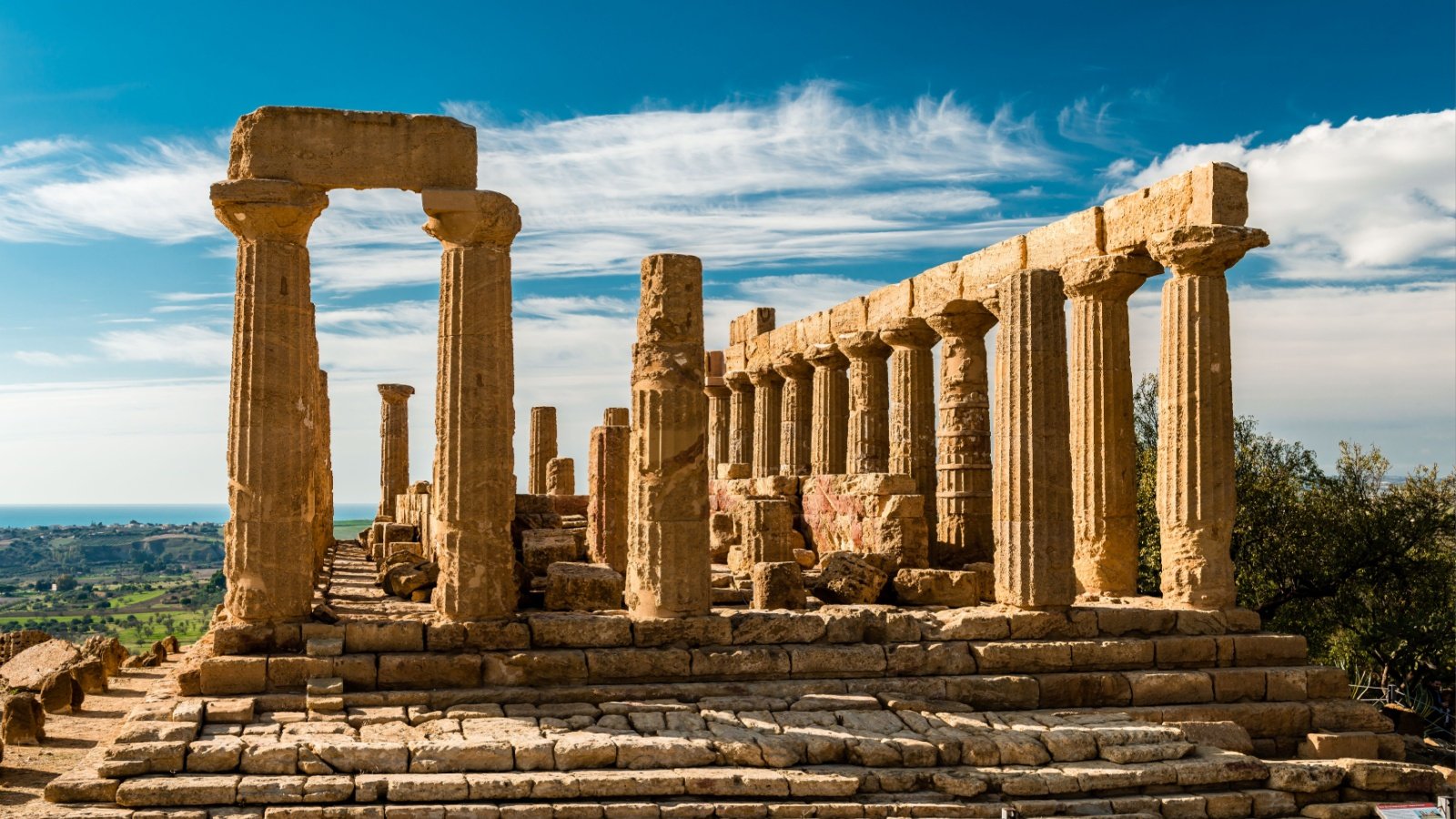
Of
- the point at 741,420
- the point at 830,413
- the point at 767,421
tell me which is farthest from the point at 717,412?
the point at 830,413

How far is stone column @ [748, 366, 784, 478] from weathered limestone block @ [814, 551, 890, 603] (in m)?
12.5

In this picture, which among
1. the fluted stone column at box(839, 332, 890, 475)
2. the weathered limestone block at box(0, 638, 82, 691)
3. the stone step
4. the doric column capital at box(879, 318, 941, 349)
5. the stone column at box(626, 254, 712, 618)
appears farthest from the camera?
the fluted stone column at box(839, 332, 890, 475)

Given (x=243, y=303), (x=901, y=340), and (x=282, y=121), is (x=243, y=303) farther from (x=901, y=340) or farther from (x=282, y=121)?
(x=901, y=340)

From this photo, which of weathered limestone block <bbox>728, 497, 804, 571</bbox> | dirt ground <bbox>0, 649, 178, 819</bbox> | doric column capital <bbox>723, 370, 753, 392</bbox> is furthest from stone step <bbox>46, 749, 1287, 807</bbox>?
doric column capital <bbox>723, 370, 753, 392</bbox>

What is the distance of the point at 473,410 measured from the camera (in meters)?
14.5

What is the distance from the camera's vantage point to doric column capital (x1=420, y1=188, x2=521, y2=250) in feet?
47.7

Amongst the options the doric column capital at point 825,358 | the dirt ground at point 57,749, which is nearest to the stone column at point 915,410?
the doric column capital at point 825,358

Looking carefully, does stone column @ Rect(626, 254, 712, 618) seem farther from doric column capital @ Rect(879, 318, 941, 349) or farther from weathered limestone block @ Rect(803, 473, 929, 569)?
doric column capital @ Rect(879, 318, 941, 349)

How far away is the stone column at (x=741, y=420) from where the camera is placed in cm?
3188

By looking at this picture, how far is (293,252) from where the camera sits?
14555mm

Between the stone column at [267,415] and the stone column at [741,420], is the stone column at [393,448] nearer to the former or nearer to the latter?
the stone column at [741,420]

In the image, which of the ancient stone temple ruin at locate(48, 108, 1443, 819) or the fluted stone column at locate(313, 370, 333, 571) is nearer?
the ancient stone temple ruin at locate(48, 108, 1443, 819)

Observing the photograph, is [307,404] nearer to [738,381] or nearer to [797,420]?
[797,420]

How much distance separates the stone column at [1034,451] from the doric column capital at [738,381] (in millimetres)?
15442
